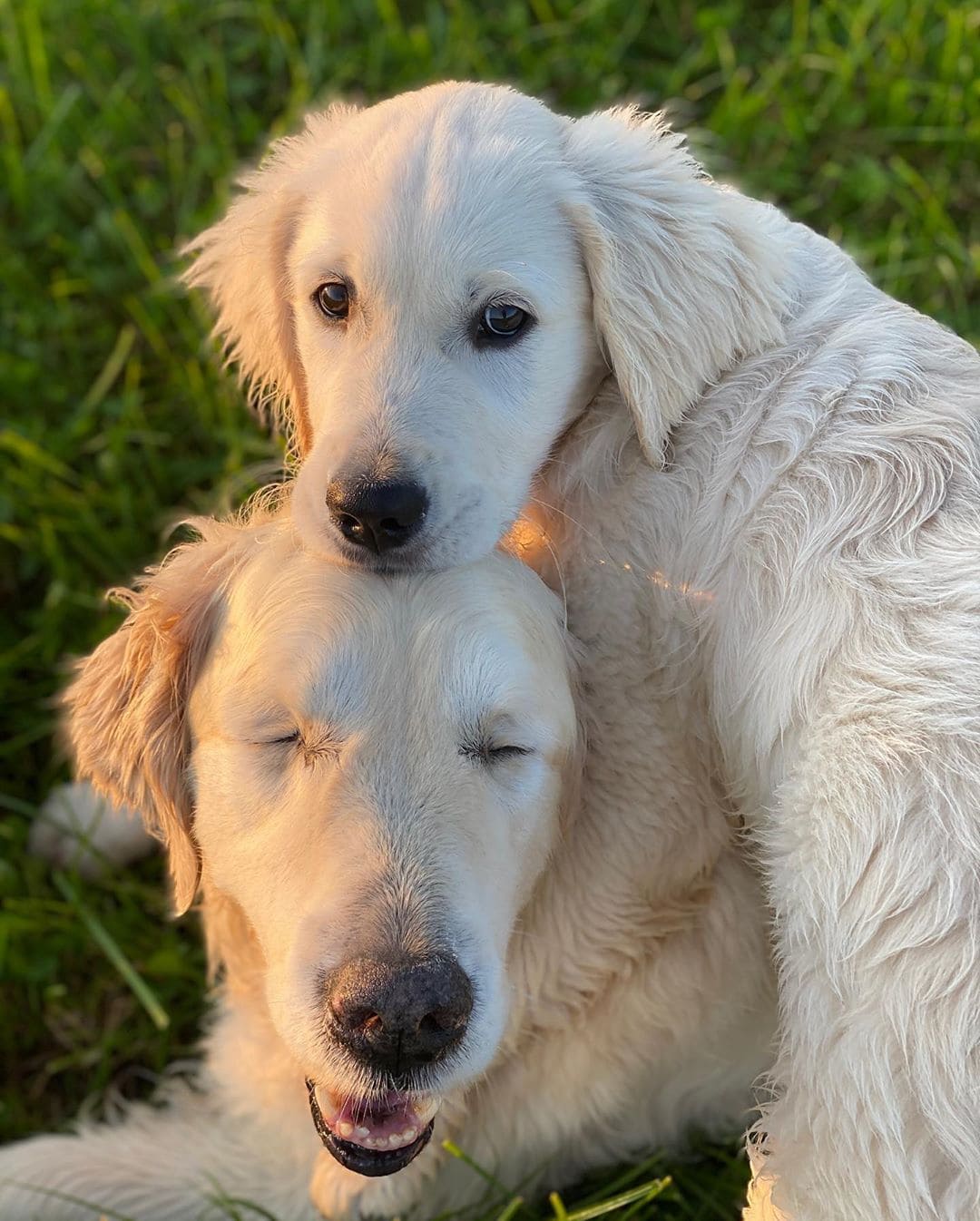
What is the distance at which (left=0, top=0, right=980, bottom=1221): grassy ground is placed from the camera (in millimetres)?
3812

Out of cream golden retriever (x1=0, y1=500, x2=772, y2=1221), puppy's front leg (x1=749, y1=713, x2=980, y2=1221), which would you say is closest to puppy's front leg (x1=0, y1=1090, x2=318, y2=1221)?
cream golden retriever (x1=0, y1=500, x2=772, y2=1221)

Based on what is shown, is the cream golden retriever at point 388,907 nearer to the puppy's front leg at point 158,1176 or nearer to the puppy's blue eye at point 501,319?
the puppy's front leg at point 158,1176

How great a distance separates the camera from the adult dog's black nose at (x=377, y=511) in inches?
82.7

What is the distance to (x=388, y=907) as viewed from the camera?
1.93 meters

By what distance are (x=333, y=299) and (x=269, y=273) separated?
27cm

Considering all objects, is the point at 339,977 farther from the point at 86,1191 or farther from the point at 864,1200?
the point at 86,1191

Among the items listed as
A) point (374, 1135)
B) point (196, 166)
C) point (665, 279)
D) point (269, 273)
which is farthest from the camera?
point (196, 166)

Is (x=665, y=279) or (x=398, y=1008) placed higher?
(x=665, y=279)

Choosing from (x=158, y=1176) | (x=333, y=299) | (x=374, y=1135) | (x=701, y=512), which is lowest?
(x=158, y=1176)

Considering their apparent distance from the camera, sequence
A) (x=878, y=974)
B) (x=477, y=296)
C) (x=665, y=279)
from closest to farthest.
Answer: (x=878, y=974), (x=477, y=296), (x=665, y=279)

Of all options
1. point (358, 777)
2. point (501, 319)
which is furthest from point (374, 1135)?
point (501, 319)

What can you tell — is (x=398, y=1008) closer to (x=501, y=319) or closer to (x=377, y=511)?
(x=377, y=511)

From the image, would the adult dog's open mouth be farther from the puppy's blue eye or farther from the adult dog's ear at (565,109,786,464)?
the puppy's blue eye

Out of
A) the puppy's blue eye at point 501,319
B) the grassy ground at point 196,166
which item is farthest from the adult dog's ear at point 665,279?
the grassy ground at point 196,166
